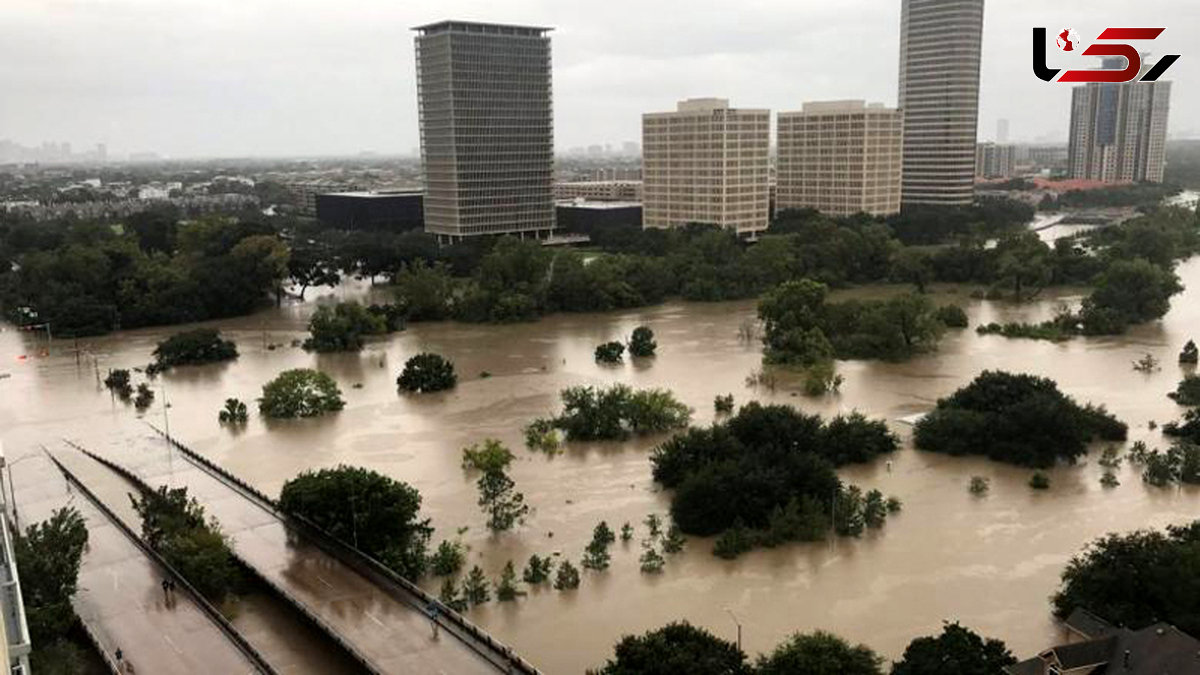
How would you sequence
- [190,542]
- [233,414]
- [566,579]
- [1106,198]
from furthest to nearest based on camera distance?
[1106,198]
[233,414]
[566,579]
[190,542]

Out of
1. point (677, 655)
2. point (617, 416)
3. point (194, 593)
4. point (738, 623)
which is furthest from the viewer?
point (617, 416)

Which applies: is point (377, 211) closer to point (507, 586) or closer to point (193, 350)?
point (193, 350)

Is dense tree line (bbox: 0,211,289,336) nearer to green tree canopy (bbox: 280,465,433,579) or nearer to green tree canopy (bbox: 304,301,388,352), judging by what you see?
green tree canopy (bbox: 304,301,388,352)

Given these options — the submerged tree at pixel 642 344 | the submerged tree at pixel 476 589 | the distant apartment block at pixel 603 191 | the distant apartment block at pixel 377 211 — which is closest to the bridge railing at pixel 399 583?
the submerged tree at pixel 476 589

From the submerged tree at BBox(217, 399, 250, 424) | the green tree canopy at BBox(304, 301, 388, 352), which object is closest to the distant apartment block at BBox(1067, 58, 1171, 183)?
the green tree canopy at BBox(304, 301, 388, 352)

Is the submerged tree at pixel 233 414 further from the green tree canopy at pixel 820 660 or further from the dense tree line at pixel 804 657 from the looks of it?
the green tree canopy at pixel 820 660

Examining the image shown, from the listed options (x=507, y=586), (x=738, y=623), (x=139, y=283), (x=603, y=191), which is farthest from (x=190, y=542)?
(x=603, y=191)
